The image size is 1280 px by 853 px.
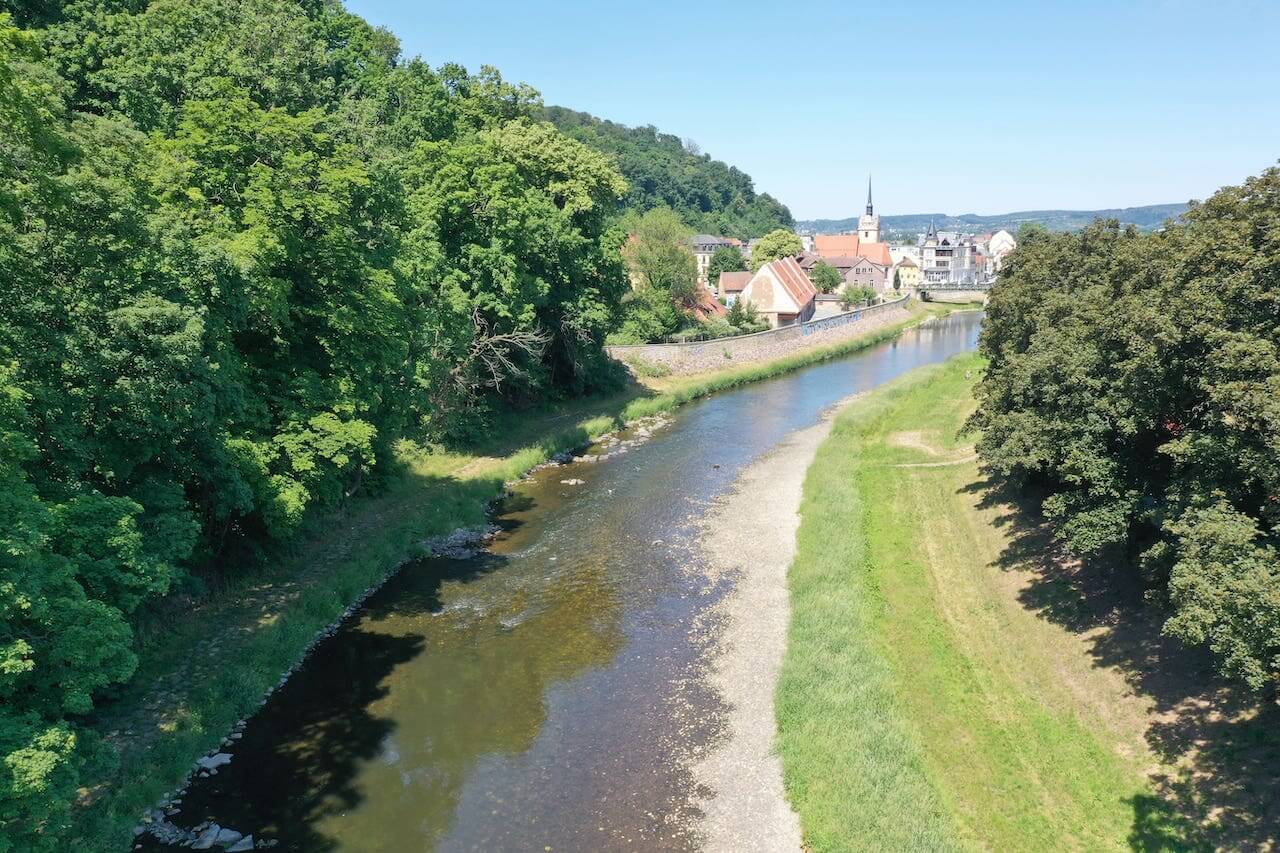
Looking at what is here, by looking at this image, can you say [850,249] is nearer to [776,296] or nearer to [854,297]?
[854,297]

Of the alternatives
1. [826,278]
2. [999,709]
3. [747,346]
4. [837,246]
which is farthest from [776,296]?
[999,709]

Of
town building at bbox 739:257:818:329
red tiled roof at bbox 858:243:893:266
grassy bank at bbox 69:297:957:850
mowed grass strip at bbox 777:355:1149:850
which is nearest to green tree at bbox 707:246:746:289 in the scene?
town building at bbox 739:257:818:329

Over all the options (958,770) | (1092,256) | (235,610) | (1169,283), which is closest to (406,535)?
(235,610)

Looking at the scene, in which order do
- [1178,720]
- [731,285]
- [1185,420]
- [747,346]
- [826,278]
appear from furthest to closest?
[826,278] < [731,285] < [747,346] < [1185,420] < [1178,720]

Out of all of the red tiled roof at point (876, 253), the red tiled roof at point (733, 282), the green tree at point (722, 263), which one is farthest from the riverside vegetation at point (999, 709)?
the red tiled roof at point (876, 253)

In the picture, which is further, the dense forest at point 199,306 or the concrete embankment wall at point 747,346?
the concrete embankment wall at point 747,346

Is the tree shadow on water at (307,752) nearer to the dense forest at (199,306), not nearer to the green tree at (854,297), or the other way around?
the dense forest at (199,306)

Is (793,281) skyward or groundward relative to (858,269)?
groundward
